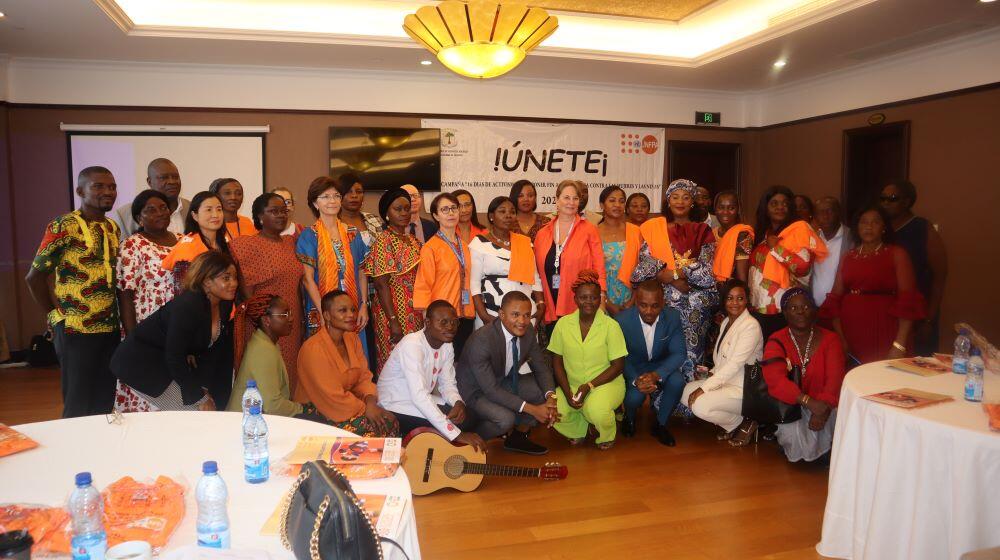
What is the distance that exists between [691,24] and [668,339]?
12.5ft

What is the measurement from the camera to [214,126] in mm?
7082

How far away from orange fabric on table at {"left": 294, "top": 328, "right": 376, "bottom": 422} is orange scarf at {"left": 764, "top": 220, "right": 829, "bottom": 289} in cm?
295

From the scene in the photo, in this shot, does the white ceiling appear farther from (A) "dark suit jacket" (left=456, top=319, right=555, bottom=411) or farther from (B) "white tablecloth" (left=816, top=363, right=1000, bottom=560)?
→ (B) "white tablecloth" (left=816, top=363, right=1000, bottom=560)

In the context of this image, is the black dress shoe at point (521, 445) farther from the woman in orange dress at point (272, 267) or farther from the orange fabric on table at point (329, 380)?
the woman in orange dress at point (272, 267)

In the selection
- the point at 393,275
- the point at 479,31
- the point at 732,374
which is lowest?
the point at 732,374

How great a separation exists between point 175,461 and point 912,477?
2510 millimetres

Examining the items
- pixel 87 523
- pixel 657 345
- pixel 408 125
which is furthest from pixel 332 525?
pixel 408 125

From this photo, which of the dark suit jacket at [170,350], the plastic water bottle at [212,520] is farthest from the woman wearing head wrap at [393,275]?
the plastic water bottle at [212,520]

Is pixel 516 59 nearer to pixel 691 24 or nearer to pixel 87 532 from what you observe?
pixel 691 24

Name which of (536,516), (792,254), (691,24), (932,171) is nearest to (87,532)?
(536,516)

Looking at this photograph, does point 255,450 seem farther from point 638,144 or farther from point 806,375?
point 638,144

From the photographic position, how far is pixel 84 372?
132 inches

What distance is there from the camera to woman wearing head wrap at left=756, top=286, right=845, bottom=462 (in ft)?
12.4

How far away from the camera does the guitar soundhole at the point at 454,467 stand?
3.53 meters
